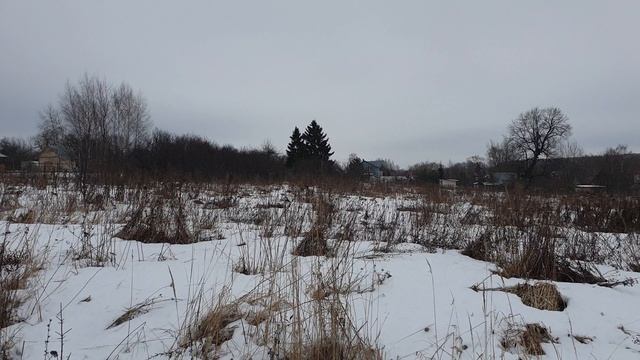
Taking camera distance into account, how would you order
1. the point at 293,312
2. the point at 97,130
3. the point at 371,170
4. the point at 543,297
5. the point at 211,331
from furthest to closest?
1. the point at 371,170
2. the point at 97,130
3. the point at 543,297
4. the point at 293,312
5. the point at 211,331

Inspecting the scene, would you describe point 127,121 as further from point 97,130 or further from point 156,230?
point 156,230

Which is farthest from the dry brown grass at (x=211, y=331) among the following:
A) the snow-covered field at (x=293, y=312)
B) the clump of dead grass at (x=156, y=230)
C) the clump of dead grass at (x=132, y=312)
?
the clump of dead grass at (x=156, y=230)

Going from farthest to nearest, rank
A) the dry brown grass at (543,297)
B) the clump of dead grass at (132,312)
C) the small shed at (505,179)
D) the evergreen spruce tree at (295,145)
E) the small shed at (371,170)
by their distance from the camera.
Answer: the evergreen spruce tree at (295,145), the small shed at (371,170), the small shed at (505,179), the dry brown grass at (543,297), the clump of dead grass at (132,312)

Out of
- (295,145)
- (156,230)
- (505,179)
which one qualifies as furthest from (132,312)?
(295,145)

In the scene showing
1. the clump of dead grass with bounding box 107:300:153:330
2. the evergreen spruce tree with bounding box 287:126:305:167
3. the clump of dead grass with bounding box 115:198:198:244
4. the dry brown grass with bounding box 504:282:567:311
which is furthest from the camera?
the evergreen spruce tree with bounding box 287:126:305:167

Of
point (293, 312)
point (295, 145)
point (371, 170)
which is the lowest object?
point (293, 312)

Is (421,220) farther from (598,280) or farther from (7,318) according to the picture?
(7,318)

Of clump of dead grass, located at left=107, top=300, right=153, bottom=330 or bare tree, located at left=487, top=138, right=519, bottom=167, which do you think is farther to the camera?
bare tree, located at left=487, top=138, right=519, bottom=167

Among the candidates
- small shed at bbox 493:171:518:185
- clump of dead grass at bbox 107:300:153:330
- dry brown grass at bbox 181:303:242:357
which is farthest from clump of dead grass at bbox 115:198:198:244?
small shed at bbox 493:171:518:185

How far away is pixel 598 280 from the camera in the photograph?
3.03m

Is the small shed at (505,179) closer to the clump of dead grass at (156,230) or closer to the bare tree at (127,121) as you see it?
the clump of dead grass at (156,230)

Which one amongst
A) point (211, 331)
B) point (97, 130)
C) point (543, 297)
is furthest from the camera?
point (97, 130)

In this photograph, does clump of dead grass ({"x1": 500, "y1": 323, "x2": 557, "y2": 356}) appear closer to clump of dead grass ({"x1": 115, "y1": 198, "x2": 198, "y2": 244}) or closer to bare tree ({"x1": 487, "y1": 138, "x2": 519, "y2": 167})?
clump of dead grass ({"x1": 115, "y1": 198, "x2": 198, "y2": 244})

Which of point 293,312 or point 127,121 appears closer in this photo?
point 293,312
